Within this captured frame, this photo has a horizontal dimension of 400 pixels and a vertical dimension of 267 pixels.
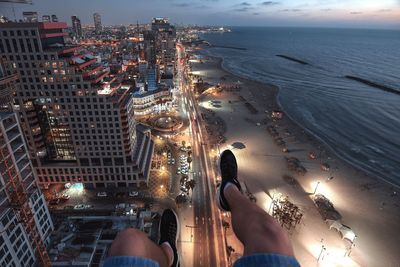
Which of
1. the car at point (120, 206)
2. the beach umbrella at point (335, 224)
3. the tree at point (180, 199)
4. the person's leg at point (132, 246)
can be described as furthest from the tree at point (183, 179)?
the person's leg at point (132, 246)

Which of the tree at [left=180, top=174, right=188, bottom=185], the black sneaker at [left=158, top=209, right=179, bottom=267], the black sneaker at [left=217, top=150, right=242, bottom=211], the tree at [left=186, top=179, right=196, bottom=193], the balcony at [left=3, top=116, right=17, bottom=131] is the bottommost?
the tree at [left=180, top=174, right=188, bottom=185]

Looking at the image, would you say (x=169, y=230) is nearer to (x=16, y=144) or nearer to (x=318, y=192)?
(x=16, y=144)

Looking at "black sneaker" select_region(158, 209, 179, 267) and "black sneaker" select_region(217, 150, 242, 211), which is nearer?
"black sneaker" select_region(158, 209, 179, 267)

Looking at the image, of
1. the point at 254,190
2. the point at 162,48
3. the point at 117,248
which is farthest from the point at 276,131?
the point at 162,48

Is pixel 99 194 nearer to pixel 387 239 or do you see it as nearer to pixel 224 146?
pixel 224 146

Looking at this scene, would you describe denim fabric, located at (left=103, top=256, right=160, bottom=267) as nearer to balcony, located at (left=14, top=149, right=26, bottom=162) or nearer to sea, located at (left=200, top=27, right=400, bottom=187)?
balcony, located at (left=14, top=149, right=26, bottom=162)

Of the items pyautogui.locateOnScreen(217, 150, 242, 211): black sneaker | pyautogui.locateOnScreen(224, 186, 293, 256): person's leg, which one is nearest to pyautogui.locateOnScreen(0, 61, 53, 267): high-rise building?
pyautogui.locateOnScreen(217, 150, 242, 211): black sneaker

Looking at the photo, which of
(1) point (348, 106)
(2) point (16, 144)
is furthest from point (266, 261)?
(1) point (348, 106)

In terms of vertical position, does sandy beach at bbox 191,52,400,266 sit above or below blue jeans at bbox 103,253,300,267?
below
